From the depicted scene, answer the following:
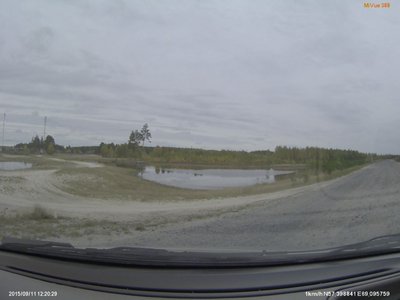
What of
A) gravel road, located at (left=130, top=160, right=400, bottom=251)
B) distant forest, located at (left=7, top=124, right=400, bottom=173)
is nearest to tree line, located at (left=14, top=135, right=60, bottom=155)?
distant forest, located at (left=7, top=124, right=400, bottom=173)

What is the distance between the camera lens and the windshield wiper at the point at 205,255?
323 centimetres

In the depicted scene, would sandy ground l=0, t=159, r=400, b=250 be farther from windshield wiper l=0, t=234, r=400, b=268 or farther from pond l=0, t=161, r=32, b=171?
pond l=0, t=161, r=32, b=171

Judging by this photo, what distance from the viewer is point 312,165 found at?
3834 centimetres

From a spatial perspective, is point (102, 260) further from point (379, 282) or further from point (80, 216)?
point (80, 216)

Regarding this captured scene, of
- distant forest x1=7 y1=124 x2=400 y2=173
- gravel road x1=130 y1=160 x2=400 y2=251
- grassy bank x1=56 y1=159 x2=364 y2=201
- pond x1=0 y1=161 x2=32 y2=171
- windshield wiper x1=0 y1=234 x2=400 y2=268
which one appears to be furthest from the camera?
pond x1=0 y1=161 x2=32 y2=171

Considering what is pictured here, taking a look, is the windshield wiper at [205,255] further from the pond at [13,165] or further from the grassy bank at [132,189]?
the pond at [13,165]

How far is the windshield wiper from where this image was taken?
323 centimetres

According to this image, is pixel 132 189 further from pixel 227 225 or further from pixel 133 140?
pixel 133 140

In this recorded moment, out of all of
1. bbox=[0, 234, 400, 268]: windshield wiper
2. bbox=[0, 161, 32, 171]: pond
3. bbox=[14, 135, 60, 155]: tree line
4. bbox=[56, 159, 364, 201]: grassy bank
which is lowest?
bbox=[56, 159, 364, 201]: grassy bank

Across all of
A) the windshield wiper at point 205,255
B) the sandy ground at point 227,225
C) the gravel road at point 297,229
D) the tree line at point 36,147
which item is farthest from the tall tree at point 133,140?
the windshield wiper at point 205,255

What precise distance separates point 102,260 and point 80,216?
13314 millimetres

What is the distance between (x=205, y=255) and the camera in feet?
11.3

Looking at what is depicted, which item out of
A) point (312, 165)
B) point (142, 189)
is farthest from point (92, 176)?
point (312, 165)

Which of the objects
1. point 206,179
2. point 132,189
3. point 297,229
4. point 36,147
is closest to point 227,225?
point 297,229
